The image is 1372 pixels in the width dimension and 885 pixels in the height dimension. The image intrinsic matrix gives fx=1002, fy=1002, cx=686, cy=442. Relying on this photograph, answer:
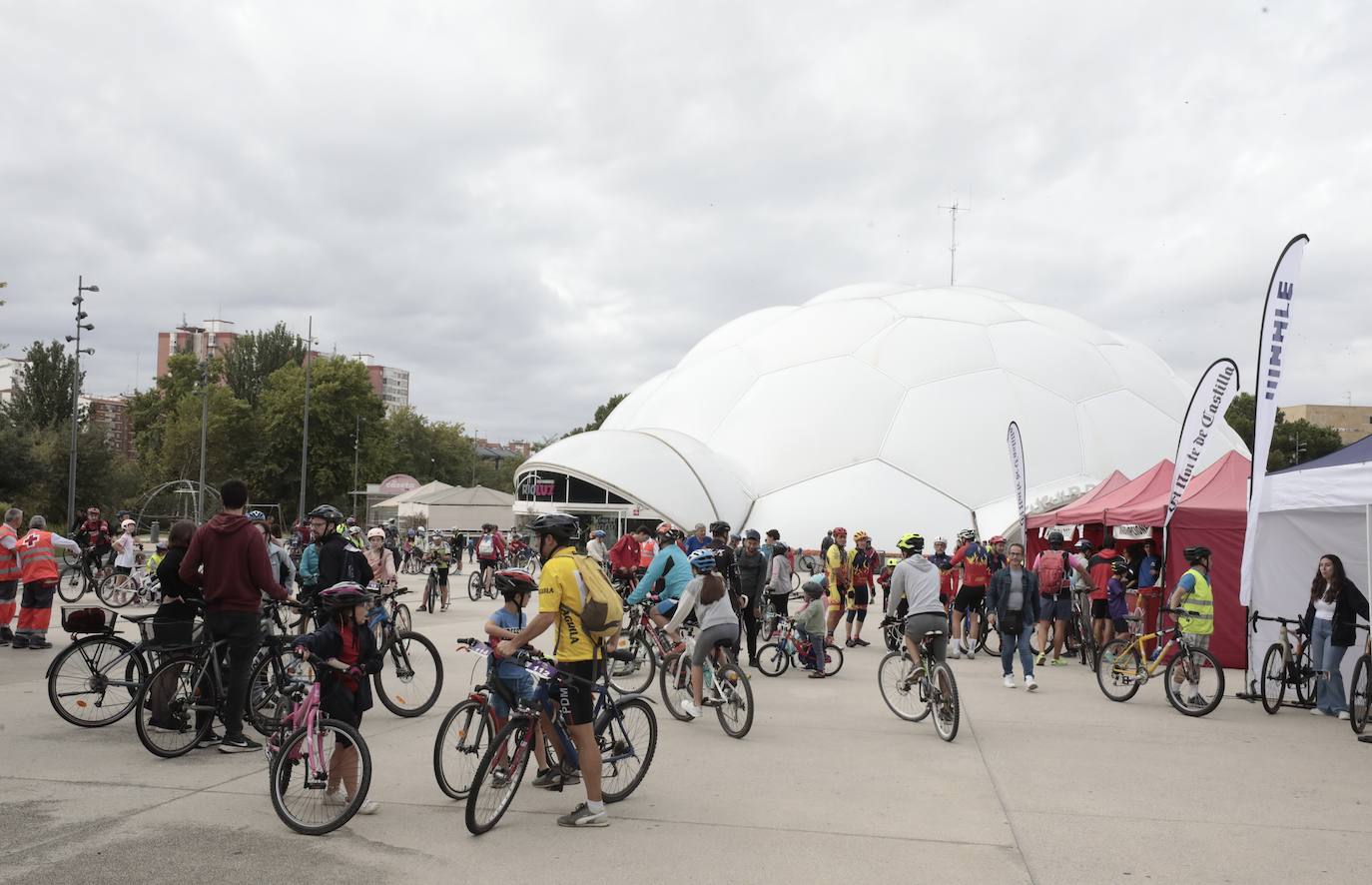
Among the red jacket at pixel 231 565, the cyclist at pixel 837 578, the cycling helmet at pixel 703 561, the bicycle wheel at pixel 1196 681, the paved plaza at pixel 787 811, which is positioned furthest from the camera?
the cyclist at pixel 837 578

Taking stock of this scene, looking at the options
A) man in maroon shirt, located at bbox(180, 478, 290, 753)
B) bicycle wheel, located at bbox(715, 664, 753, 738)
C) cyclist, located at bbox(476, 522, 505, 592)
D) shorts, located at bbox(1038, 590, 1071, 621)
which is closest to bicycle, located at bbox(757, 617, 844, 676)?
shorts, located at bbox(1038, 590, 1071, 621)

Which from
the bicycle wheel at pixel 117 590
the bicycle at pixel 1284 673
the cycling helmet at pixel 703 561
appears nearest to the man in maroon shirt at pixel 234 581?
the cycling helmet at pixel 703 561

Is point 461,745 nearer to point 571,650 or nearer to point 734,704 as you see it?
point 571,650

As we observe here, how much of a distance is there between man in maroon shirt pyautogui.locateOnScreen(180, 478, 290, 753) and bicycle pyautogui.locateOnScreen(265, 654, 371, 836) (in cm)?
173

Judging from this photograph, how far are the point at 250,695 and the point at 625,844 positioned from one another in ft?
12.3

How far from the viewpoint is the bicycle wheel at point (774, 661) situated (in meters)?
12.2

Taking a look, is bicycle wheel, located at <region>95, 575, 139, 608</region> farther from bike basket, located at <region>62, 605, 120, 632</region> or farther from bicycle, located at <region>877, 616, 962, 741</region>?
bicycle, located at <region>877, 616, 962, 741</region>

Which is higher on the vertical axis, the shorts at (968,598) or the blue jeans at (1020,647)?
the shorts at (968,598)

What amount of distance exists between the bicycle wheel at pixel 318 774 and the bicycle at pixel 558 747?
65cm

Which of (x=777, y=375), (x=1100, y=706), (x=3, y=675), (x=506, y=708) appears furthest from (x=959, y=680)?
(x=777, y=375)

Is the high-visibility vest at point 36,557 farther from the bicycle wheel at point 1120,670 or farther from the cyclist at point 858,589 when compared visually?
the bicycle wheel at point 1120,670

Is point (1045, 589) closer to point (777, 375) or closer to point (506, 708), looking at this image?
point (506, 708)

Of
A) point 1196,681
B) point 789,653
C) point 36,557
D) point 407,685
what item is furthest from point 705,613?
point 36,557

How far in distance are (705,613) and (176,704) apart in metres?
4.14
